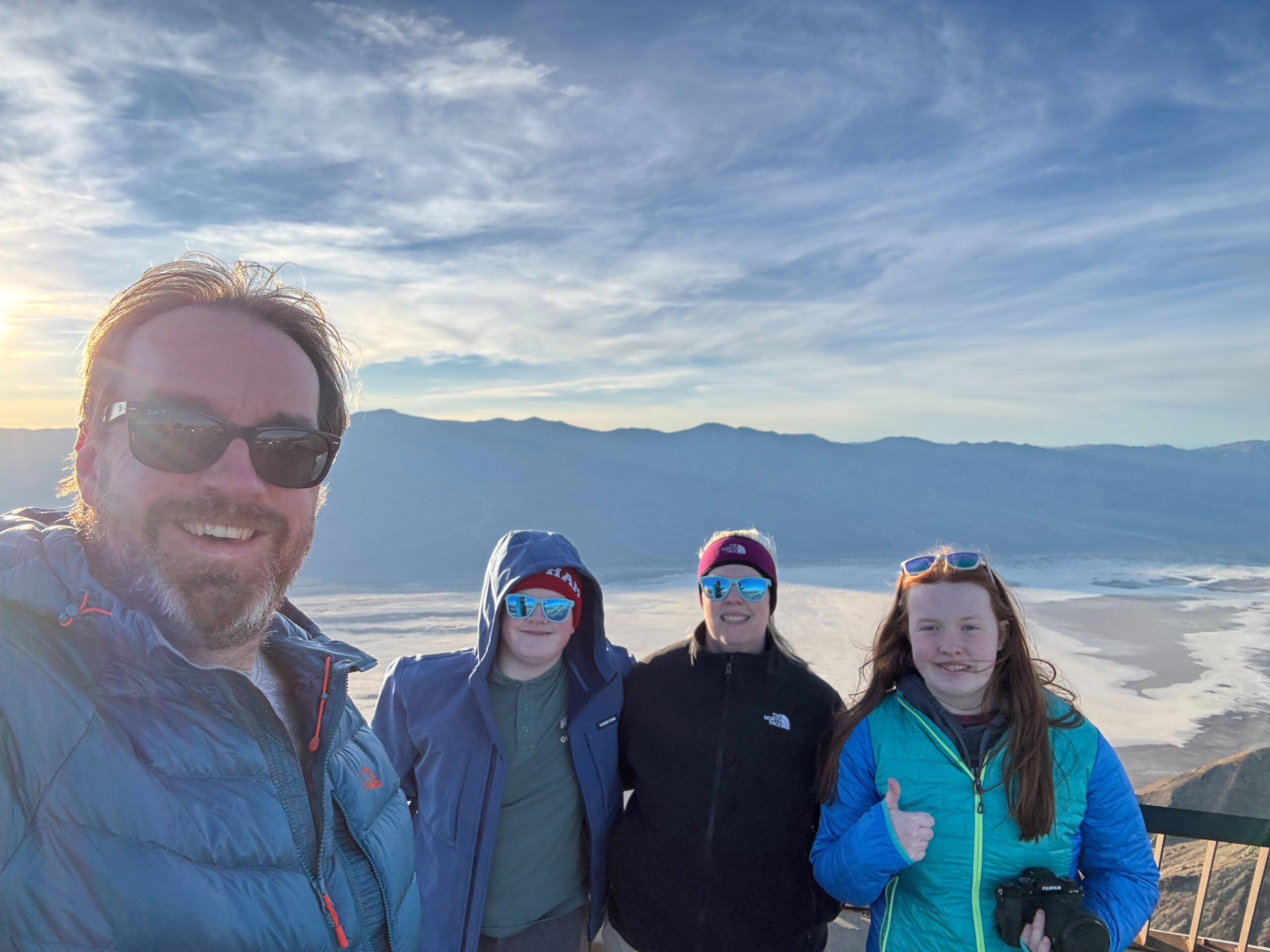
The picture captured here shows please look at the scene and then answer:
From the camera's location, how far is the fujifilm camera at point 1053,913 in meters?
1.66

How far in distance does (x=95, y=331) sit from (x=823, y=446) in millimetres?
67008

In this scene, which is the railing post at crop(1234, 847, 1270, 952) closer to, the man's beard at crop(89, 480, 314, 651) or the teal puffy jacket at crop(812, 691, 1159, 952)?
the teal puffy jacket at crop(812, 691, 1159, 952)

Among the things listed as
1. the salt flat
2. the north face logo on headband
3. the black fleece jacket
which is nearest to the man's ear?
the north face logo on headband

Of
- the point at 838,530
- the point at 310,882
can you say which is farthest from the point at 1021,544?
the point at 310,882

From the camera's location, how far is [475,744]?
2.24m

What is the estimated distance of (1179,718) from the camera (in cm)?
1163

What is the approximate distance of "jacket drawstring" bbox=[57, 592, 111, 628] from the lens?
0.92 metres

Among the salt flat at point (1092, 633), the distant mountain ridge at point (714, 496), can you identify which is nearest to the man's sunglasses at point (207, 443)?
the salt flat at point (1092, 633)

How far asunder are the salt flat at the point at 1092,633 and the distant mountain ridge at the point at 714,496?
389 cm

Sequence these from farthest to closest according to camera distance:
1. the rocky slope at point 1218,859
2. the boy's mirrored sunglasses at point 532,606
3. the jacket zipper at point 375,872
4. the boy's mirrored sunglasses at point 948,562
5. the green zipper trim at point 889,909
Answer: the rocky slope at point 1218,859
the boy's mirrored sunglasses at point 532,606
the boy's mirrored sunglasses at point 948,562
the green zipper trim at point 889,909
the jacket zipper at point 375,872

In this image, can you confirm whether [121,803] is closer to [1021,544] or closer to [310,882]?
[310,882]

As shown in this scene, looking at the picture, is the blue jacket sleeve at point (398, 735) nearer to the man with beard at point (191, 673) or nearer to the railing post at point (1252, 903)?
the man with beard at point (191, 673)

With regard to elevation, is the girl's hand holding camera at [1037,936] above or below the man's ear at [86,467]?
below

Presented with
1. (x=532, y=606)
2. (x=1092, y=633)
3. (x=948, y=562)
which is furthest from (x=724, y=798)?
(x=1092, y=633)
